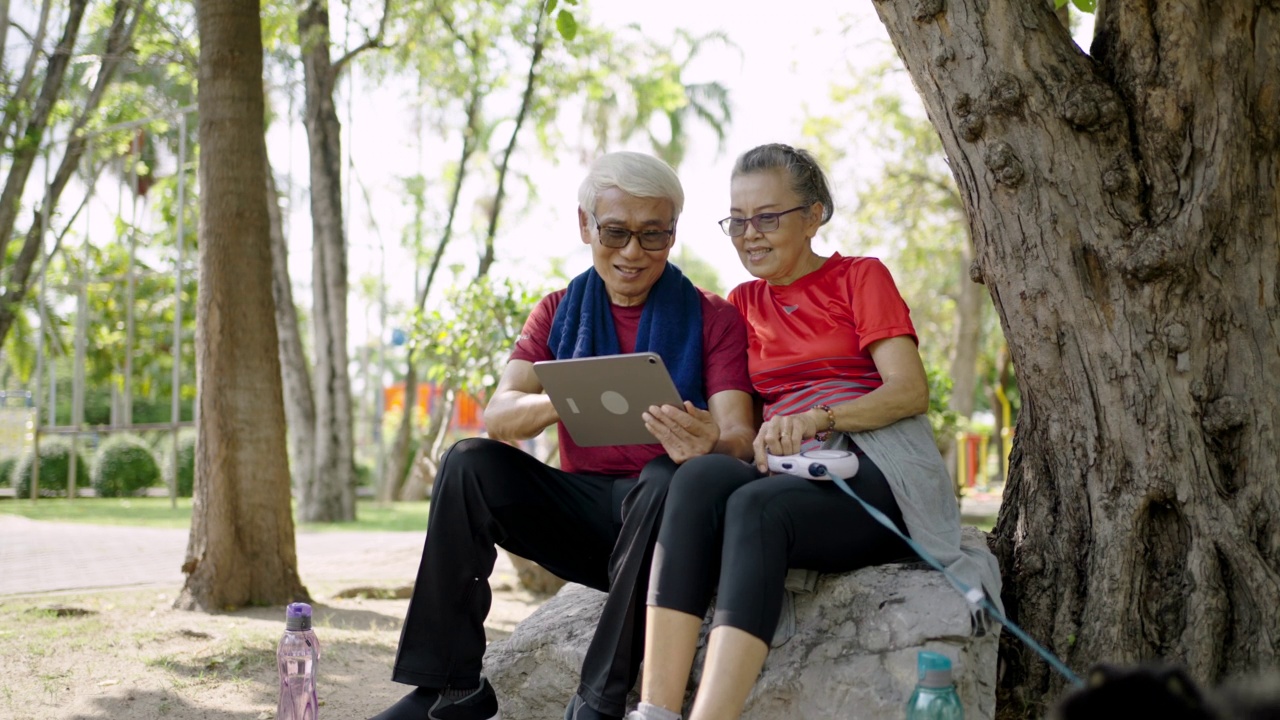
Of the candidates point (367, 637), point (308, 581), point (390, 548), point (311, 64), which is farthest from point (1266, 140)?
point (311, 64)

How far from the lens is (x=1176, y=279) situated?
332 centimetres

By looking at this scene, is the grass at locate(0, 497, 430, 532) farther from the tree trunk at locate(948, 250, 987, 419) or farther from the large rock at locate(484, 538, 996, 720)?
the large rock at locate(484, 538, 996, 720)

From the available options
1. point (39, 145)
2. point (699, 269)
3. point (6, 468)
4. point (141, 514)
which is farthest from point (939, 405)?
point (699, 269)

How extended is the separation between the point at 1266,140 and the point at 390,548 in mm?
8988

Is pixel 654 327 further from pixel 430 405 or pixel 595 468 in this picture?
pixel 430 405

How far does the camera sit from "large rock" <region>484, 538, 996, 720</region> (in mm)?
2994

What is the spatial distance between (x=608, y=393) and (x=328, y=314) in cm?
1351

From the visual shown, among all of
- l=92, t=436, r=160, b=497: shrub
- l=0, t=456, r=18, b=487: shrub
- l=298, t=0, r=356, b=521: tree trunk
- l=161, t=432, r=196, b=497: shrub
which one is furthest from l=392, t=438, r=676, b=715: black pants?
l=0, t=456, r=18, b=487: shrub

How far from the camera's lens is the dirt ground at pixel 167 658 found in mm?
4152

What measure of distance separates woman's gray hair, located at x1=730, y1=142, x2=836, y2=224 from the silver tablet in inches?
29.9

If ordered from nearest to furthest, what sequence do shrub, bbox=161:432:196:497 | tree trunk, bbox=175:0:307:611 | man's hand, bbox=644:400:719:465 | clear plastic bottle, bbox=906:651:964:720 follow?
clear plastic bottle, bbox=906:651:964:720 → man's hand, bbox=644:400:719:465 → tree trunk, bbox=175:0:307:611 → shrub, bbox=161:432:196:497

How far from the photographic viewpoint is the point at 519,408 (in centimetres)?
363

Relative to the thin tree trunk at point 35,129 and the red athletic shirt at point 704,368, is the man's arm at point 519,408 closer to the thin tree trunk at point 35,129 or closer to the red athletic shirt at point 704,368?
the red athletic shirt at point 704,368

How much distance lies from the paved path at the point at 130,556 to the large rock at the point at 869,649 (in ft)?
17.5
